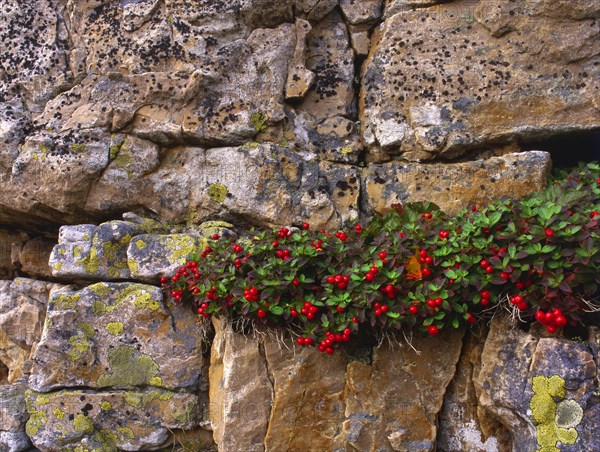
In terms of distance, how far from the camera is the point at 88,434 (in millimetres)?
4727

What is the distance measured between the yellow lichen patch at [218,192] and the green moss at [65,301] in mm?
1475

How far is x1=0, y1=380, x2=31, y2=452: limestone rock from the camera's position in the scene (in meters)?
4.83

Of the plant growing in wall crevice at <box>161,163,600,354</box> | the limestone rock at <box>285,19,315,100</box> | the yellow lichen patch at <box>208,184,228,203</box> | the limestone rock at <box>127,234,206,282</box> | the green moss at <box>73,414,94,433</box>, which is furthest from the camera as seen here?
the limestone rock at <box>285,19,315,100</box>

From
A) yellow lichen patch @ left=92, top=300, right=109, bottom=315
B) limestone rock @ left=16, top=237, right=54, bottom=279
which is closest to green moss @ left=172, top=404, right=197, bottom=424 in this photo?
yellow lichen patch @ left=92, top=300, right=109, bottom=315

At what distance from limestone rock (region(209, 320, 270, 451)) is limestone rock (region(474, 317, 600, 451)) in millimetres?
1685

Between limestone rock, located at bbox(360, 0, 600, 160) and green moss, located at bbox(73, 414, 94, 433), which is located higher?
limestone rock, located at bbox(360, 0, 600, 160)

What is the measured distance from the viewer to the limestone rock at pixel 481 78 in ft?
16.6

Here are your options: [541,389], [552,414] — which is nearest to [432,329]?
[541,389]

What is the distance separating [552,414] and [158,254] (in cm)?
330

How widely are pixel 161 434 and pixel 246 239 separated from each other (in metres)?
1.78

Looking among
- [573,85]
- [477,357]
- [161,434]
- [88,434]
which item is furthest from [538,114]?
[88,434]

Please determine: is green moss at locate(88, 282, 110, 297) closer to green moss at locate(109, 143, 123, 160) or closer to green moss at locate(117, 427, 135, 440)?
green moss at locate(117, 427, 135, 440)

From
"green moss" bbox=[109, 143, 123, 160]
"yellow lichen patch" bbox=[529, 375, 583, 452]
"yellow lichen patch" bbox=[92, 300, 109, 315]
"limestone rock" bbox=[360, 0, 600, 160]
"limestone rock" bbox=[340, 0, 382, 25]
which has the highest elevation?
"limestone rock" bbox=[340, 0, 382, 25]

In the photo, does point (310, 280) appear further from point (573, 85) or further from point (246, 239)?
point (573, 85)
